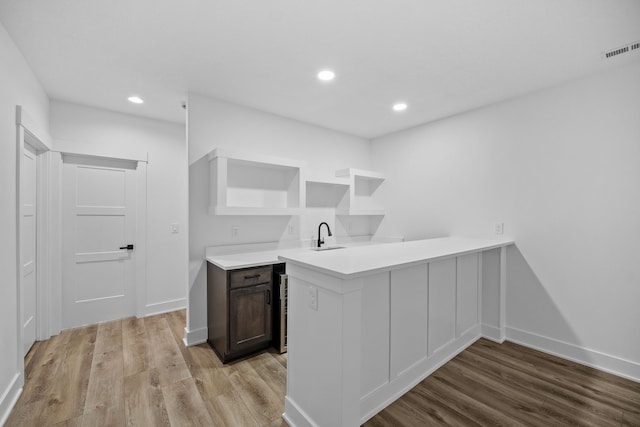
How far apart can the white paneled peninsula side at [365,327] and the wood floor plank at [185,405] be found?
57 centimetres

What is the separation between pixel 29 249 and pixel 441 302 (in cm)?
380

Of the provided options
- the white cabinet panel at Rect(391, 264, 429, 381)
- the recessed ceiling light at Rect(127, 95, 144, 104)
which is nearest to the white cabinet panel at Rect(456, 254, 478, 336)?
the white cabinet panel at Rect(391, 264, 429, 381)

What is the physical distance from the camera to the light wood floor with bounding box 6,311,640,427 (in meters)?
1.83

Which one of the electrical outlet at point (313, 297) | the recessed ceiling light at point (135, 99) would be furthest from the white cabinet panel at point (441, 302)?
the recessed ceiling light at point (135, 99)

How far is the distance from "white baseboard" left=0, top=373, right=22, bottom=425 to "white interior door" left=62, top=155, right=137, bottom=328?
1.31m

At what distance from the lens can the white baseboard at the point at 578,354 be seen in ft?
7.51

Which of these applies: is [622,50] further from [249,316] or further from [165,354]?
[165,354]

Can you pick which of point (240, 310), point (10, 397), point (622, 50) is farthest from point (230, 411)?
point (622, 50)

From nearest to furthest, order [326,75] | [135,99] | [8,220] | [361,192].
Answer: [8,220], [326,75], [135,99], [361,192]

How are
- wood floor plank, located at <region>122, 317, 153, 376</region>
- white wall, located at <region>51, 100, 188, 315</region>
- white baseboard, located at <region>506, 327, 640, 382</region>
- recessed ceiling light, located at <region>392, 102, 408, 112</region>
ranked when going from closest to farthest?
white baseboard, located at <region>506, 327, 640, 382</region>
wood floor plank, located at <region>122, 317, 153, 376</region>
recessed ceiling light, located at <region>392, 102, 408, 112</region>
white wall, located at <region>51, 100, 188, 315</region>

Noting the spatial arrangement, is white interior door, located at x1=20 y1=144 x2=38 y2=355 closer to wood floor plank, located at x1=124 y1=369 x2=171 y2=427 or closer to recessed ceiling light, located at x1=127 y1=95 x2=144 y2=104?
recessed ceiling light, located at x1=127 y1=95 x2=144 y2=104

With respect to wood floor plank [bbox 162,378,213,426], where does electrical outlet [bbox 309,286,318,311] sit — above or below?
above

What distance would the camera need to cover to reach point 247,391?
2111 mm

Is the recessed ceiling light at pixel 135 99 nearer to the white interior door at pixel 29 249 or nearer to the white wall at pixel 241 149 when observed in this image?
the white wall at pixel 241 149
